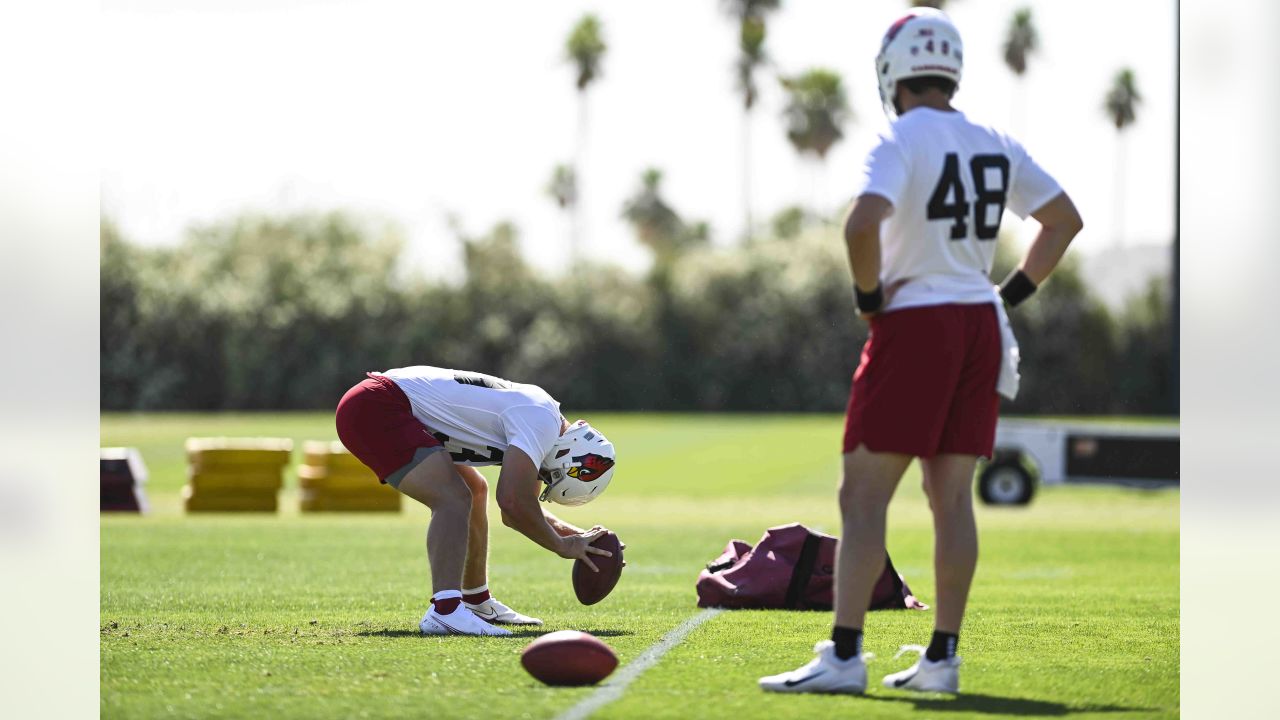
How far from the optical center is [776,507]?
22.0 metres

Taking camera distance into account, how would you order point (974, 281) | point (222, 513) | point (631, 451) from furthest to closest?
point (631, 451), point (222, 513), point (974, 281)

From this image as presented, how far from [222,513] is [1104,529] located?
1005 centimetres

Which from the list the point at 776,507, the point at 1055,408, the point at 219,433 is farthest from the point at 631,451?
the point at 1055,408

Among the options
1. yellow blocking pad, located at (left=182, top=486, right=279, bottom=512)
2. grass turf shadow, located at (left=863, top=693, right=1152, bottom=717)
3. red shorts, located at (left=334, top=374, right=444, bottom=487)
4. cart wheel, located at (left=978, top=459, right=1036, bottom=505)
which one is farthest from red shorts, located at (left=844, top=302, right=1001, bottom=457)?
cart wheel, located at (left=978, top=459, right=1036, bottom=505)

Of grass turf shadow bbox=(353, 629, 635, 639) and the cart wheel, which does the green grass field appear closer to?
grass turf shadow bbox=(353, 629, 635, 639)

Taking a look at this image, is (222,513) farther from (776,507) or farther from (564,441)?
(564,441)

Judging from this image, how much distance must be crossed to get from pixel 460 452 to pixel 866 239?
2.93 metres

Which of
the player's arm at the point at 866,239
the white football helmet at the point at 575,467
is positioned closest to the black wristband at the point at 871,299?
the player's arm at the point at 866,239

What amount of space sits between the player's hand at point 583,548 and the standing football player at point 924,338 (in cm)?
182

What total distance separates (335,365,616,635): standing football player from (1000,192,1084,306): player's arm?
2.14m

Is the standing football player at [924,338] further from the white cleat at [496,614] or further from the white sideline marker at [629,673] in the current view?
the white cleat at [496,614]

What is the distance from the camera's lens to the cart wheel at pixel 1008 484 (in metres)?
22.9

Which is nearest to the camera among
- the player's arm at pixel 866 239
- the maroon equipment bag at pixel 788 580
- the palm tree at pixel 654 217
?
the player's arm at pixel 866 239
